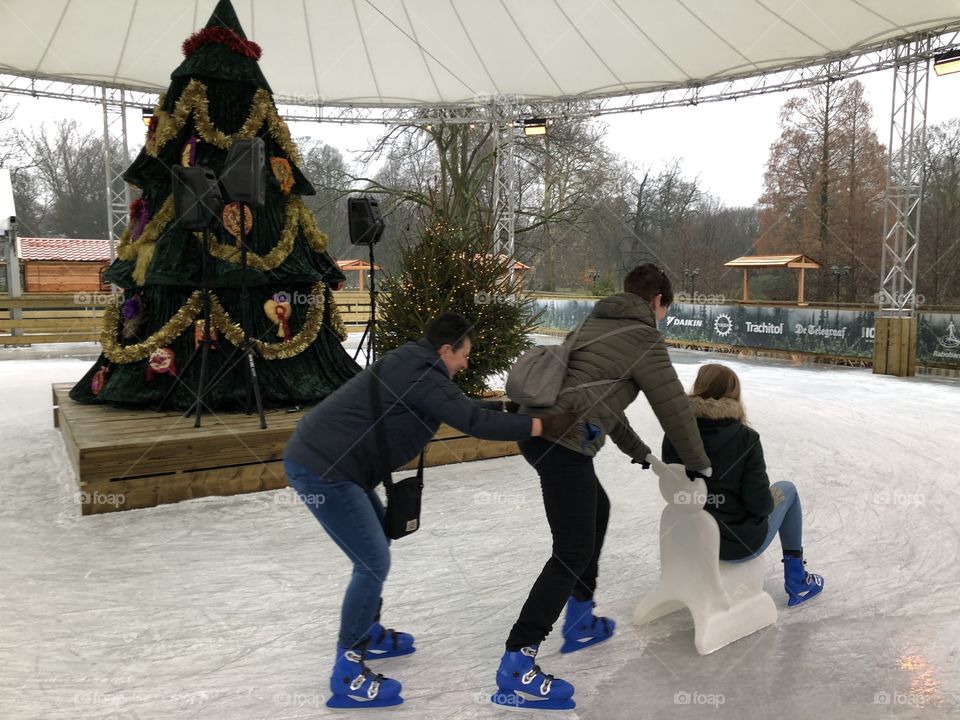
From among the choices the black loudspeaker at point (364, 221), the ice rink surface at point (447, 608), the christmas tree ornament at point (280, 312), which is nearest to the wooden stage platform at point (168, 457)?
the ice rink surface at point (447, 608)

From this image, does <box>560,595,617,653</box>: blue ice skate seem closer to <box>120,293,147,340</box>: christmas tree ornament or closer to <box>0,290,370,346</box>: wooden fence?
<box>120,293,147,340</box>: christmas tree ornament

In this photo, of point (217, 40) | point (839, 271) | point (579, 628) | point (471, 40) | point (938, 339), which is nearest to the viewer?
point (579, 628)

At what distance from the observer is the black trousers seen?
98.2 inches

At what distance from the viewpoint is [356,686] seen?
246cm

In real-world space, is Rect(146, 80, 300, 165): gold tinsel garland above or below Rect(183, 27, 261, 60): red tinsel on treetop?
below

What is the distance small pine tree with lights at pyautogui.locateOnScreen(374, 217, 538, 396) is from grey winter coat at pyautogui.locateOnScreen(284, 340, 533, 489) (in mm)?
3988

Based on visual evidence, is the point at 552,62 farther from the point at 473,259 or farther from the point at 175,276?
the point at 175,276

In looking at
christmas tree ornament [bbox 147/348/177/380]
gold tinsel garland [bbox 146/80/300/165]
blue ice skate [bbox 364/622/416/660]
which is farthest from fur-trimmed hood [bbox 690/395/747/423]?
gold tinsel garland [bbox 146/80/300/165]

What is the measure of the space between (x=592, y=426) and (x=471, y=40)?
11265mm

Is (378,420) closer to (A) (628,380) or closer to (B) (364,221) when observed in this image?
(A) (628,380)

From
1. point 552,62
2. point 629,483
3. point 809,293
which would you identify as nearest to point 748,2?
point 552,62

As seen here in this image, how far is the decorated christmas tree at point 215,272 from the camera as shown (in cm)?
610

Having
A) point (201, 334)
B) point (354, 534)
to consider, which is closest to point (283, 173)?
point (201, 334)

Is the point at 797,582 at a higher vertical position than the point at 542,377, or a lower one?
lower
